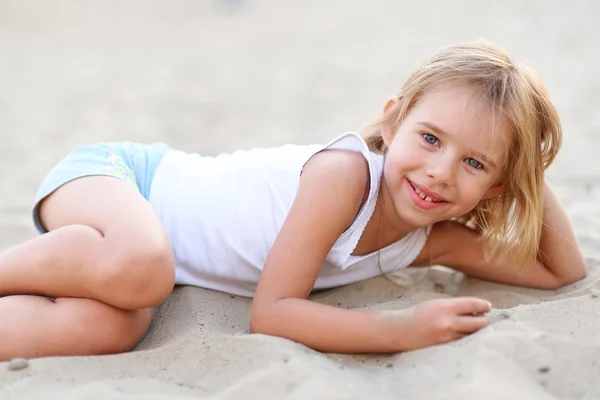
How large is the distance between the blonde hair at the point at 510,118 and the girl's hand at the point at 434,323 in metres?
0.57

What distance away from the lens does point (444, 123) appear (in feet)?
6.77

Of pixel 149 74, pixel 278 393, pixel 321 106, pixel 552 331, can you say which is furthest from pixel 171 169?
pixel 149 74

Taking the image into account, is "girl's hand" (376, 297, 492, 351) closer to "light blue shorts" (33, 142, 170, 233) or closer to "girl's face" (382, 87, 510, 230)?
"girl's face" (382, 87, 510, 230)

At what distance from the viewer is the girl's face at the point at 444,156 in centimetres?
205

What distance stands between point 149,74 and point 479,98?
4.40 metres

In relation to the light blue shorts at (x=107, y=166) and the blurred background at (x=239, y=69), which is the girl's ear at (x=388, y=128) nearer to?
the light blue shorts at (x=107, y=166)

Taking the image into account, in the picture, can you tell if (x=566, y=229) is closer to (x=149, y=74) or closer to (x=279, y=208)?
(x=279, y=208)

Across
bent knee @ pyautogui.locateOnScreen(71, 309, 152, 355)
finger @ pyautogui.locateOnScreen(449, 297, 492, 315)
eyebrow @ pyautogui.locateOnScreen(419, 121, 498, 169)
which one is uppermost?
eyebrow @ pyautogui.locateOnScreen(419, 121, 498, 169)

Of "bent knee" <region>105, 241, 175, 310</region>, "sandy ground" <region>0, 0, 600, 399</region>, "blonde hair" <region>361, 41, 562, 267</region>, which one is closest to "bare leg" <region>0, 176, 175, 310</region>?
"bent knee" <region>105, 241, 175, 310</region>

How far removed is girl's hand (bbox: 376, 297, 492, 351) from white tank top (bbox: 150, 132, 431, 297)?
47 cm

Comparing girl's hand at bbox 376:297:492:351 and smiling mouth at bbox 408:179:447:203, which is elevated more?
smiling mouth at bbox 408:179:447:203

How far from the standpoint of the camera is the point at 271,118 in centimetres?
505

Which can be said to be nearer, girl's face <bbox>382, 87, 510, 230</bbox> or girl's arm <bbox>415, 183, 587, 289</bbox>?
girl's face <bbox>382, 87, 510, 230</bbox>

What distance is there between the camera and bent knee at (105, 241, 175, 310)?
190 cm
